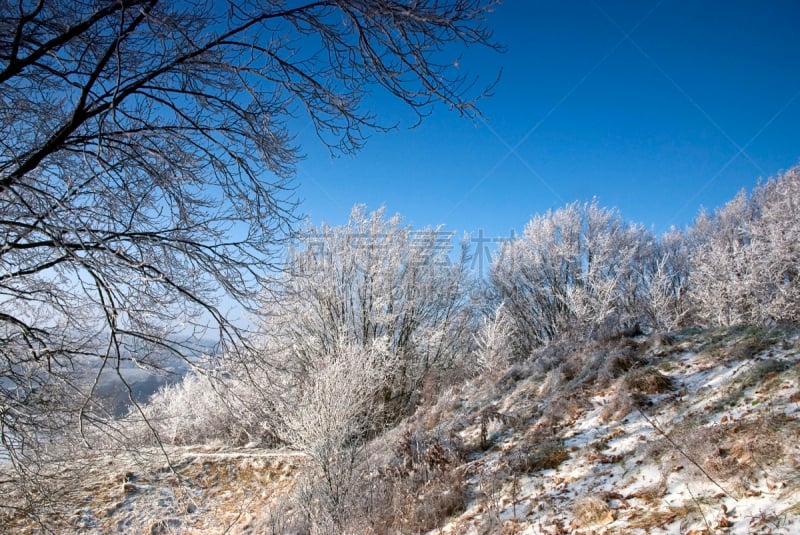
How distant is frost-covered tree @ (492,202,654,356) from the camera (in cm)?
1753

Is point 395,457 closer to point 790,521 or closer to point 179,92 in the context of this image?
point 790,521

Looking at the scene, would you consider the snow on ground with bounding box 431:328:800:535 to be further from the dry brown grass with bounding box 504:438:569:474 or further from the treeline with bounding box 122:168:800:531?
the treeline with bounding box 122:168:800:531

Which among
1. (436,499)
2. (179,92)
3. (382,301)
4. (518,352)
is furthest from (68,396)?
(518,352)

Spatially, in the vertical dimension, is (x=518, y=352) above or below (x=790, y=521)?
above

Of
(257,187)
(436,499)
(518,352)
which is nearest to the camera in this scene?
(257,187)

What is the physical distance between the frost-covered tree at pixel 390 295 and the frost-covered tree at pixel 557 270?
21.6ft

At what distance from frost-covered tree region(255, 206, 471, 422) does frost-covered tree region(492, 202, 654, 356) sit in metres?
6.58

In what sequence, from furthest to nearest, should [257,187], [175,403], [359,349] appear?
1. [175,403]
2. [359,349]
3. [257,187]

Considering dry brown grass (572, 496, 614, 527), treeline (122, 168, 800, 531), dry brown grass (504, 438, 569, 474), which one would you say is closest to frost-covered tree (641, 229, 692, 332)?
treeline (122, 168, 800, 531)

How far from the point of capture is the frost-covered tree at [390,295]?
11594 millimetres

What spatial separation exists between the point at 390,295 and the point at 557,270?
9790 millimetres

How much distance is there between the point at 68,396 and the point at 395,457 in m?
4.65

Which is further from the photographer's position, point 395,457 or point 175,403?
point 175,403

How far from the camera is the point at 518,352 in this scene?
19.2 m
